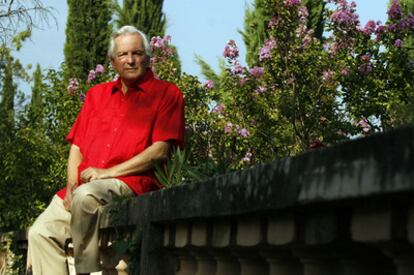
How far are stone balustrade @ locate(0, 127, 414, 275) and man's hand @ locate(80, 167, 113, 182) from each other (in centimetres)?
116

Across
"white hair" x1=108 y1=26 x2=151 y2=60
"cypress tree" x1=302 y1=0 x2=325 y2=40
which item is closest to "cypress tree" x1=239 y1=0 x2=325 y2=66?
"cypress tree" x1=302 y1=0 x2=325 y2=40

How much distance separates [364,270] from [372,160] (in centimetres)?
42

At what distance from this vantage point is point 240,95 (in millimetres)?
13484

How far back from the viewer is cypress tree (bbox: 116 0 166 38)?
82.5 ft

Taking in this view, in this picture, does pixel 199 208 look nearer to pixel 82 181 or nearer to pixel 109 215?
pixel 109 215

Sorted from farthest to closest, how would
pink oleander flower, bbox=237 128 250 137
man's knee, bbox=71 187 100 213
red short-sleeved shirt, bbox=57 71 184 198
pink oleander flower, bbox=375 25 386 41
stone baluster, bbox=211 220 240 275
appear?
1. pink oleander flower, bbox=237 128 250 137
2. pink oleander flower, bbox=375 25 386 41
3. red short-sleeved shirt, bbox=57 71 184 198
4. man's knee, bbox=71 187 100 213
5. stone baluster, bbox=211 220 240 275

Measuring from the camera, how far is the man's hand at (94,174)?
5.03m

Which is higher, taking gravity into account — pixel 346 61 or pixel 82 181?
pixel 346 61

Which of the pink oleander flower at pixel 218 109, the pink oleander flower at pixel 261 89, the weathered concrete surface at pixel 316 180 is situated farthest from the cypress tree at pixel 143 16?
the weathered concrete surface at pixel 316 180

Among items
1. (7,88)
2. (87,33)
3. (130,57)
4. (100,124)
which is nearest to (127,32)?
(130,57)

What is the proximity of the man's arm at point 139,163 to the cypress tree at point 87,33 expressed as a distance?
19.6m

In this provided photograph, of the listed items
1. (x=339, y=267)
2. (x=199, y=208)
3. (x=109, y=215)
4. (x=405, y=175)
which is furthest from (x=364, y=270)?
(x=109, y=215)

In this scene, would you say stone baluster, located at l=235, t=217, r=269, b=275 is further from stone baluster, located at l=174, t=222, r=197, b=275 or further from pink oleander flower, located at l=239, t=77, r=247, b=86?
pink oleander flower, located at l=239, t=77, r=247, b=86

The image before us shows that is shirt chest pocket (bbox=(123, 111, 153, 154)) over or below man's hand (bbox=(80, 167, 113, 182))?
over
